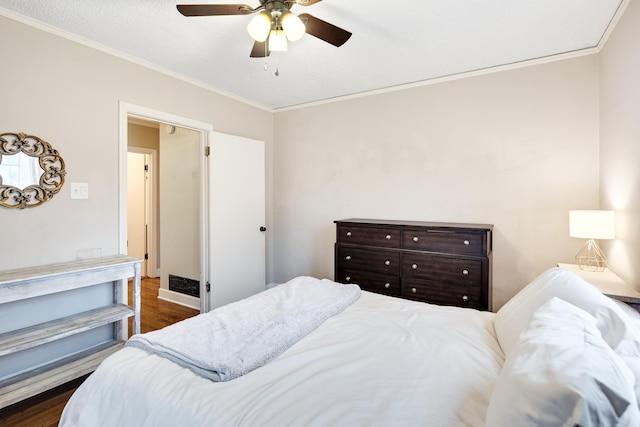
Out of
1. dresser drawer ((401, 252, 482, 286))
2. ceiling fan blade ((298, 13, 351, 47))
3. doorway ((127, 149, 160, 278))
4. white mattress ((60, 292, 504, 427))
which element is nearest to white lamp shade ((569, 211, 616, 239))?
dresser drawer ((401, 252, 482, 286))

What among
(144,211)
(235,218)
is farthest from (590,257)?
(144,211)

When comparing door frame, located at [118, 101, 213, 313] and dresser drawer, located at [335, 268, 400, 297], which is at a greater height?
door frame, located at [118, 101, 213, 313]

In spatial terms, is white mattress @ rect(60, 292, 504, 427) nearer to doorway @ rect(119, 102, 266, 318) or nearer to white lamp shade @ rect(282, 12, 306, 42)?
white lamp shade @ rect(282, 12, 306, 42)

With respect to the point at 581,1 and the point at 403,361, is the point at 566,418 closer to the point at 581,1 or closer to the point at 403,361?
the point at 403,361

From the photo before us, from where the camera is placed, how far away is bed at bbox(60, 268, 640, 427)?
686mm

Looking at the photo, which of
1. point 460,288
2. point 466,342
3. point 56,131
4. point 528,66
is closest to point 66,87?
point 56,131

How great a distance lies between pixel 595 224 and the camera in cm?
201

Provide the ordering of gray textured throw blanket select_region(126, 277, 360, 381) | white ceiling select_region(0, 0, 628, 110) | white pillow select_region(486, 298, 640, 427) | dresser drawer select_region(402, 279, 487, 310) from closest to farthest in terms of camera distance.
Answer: white pillow select_region(486, 298, 640, 427)
gray textured throw blanket select_region(126, 277, 360, 381)
white ceiling select_region(0, 0, 628, 110)
dresser drawer select_region(402, 279, 487, 310)

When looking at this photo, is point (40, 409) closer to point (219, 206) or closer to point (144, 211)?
point (219, 206)

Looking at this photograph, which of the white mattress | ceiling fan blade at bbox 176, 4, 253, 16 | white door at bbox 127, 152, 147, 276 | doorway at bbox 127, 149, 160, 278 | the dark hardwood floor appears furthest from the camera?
white door at bbox 127, 152, 147, 276

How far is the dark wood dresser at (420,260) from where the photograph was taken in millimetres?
2510

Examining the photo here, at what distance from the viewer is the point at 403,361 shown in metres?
1.23

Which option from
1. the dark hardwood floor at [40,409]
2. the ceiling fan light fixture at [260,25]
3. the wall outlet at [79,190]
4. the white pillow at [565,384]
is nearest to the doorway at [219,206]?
the wall outlet at [79,190]

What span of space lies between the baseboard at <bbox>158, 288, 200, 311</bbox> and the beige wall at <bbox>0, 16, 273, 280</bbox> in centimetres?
141
